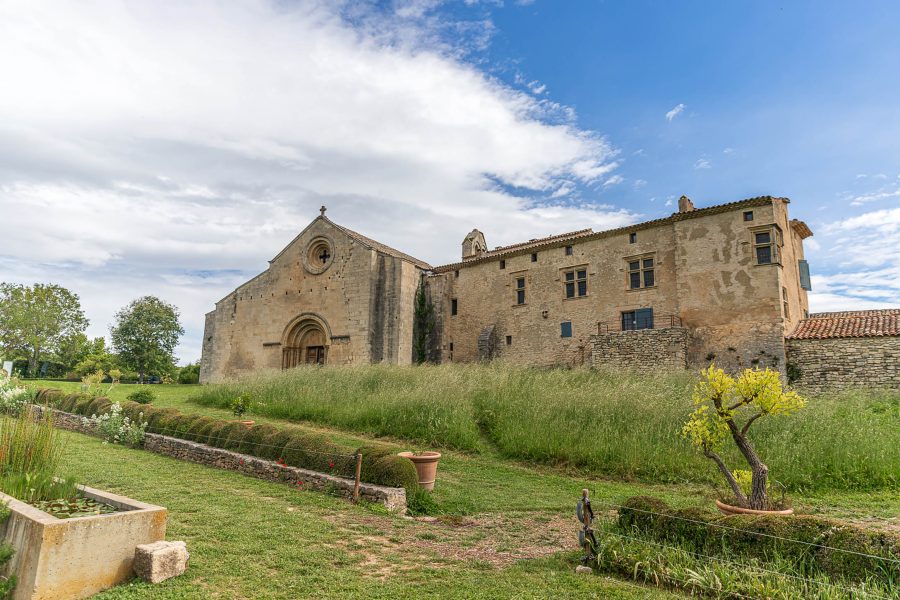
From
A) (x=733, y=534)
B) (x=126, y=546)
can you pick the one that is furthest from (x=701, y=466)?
(x=126, y=546)

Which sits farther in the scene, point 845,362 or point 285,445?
point 845,362

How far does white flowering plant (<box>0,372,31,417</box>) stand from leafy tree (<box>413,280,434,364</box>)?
1589cm

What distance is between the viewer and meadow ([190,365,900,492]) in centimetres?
997

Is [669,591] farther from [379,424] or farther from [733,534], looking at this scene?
[379,424]

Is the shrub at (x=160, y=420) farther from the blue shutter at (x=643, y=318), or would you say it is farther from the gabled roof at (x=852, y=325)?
the gabled roof at (x=852, y=325)

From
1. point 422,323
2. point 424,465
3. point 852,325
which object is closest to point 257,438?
point 424,465

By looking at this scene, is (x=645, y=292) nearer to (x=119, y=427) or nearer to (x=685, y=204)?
(x=685, y=204)

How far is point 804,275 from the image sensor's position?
21922mm

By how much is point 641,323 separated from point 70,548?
2065 centimetres

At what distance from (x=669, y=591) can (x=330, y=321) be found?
2368cm

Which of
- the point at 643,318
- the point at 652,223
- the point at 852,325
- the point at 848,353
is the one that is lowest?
the point at 848,353

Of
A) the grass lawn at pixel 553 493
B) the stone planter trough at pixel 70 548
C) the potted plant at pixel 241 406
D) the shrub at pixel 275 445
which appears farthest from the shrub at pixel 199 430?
the stone planter trough at pixel 70 548

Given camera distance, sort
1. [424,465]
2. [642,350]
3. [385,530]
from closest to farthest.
Answer: [385,530]
[424,465]
[642,350]

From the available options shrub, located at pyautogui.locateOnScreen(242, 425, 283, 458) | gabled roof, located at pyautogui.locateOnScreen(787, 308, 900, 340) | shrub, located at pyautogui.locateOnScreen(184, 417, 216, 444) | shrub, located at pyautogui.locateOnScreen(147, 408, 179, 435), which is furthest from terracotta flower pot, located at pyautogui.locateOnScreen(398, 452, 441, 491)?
gabled roof, located at pyautogui.locateOnScreen(787, 308, 900, 340)
